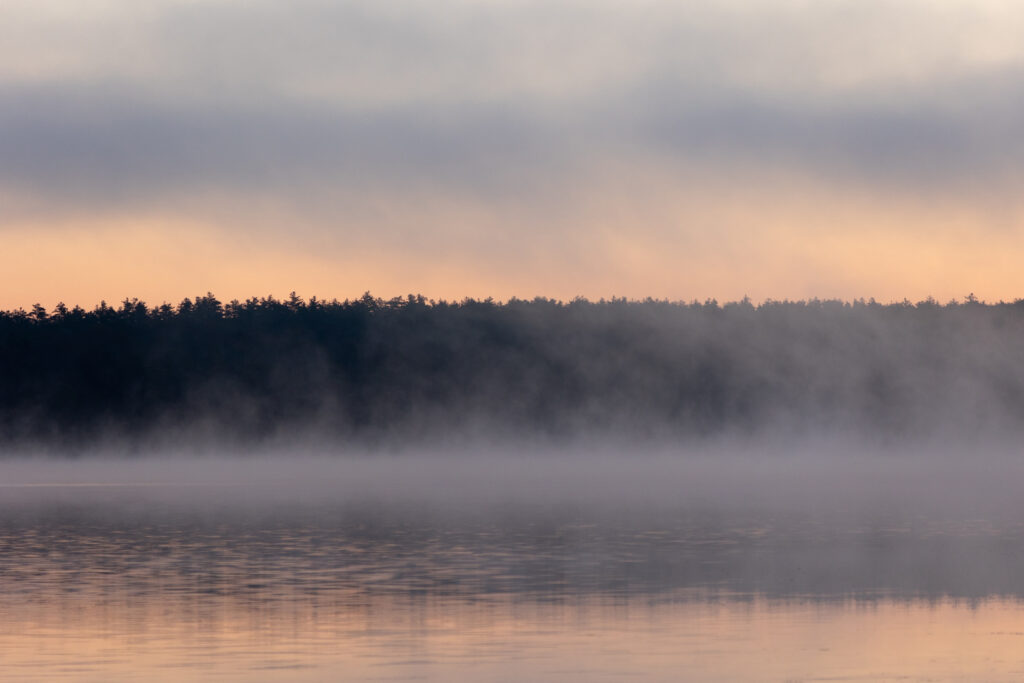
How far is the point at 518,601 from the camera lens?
29.5 metres

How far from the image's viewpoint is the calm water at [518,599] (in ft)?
73.4

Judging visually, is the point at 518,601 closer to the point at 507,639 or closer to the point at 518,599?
the point at 518,599

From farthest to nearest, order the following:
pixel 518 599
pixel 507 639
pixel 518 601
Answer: pixel 518 599 < pixel 518 601 < pixel 507 639

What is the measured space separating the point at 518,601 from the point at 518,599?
0.30m

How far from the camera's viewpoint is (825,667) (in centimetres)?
2167

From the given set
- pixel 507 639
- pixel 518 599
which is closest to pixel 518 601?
pixel 518 599

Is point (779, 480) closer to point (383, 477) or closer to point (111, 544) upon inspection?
point (383, 477)

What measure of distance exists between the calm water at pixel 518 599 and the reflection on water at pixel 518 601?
0.08 metres

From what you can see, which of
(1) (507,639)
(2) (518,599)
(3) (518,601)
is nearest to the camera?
(1) (507,639)

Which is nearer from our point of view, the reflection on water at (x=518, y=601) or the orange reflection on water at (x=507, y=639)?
the orange reflection on water at (x=507, y=639)

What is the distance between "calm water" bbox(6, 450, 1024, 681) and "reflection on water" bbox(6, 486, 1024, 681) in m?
0.08

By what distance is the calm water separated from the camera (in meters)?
22.4

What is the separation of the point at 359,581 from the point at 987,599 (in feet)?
40.6

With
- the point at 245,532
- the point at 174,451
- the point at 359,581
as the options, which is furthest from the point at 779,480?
the point at 174,451
